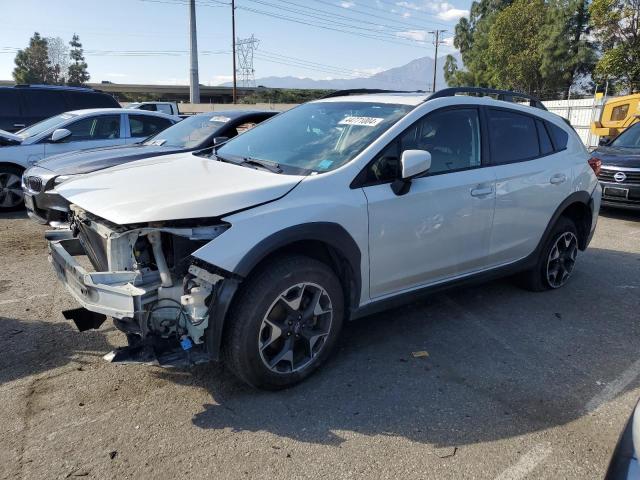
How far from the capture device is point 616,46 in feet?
86.5

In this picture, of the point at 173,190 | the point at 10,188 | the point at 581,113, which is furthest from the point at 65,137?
the point at 581,113

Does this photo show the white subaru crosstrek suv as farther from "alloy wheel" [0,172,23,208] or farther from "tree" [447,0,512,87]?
"tree" [447,0,512,87]

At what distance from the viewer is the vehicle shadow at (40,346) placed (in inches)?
134

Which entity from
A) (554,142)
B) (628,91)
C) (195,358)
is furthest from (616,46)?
(195,358)

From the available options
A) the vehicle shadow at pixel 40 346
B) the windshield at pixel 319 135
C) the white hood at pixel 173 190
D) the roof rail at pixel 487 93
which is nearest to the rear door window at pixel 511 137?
the roof rail at pixel 487 93

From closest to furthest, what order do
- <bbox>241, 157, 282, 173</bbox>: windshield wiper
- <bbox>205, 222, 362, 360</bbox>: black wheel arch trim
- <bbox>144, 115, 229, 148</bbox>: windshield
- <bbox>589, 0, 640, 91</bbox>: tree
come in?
<bbox>205, 222, 362, 360</bbox>: black wheel arch trim → <bbox>241, 157, 282, 173</bbox>: windshield wiper → <bbox>144, 115, 229, 148</bbox>: windshield → <bbox>589, 0, 640, 91</bbox>: tree

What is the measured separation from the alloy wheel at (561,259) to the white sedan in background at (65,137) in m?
6.98

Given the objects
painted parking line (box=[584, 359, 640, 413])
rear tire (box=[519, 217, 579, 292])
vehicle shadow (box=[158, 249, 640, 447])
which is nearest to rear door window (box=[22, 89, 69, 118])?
vehicle shadow (box=[158, 249, 640, 447])

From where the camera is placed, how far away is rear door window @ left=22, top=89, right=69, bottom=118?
1061 cm

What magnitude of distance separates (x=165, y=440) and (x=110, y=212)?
1.27 m

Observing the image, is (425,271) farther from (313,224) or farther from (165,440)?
(165,440)

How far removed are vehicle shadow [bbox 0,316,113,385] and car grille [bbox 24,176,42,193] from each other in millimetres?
2444

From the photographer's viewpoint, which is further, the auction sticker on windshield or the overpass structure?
the overpass structure

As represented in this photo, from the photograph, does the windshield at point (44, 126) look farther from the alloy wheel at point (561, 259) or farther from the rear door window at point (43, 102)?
the alloy wheel at point (561, 259)
